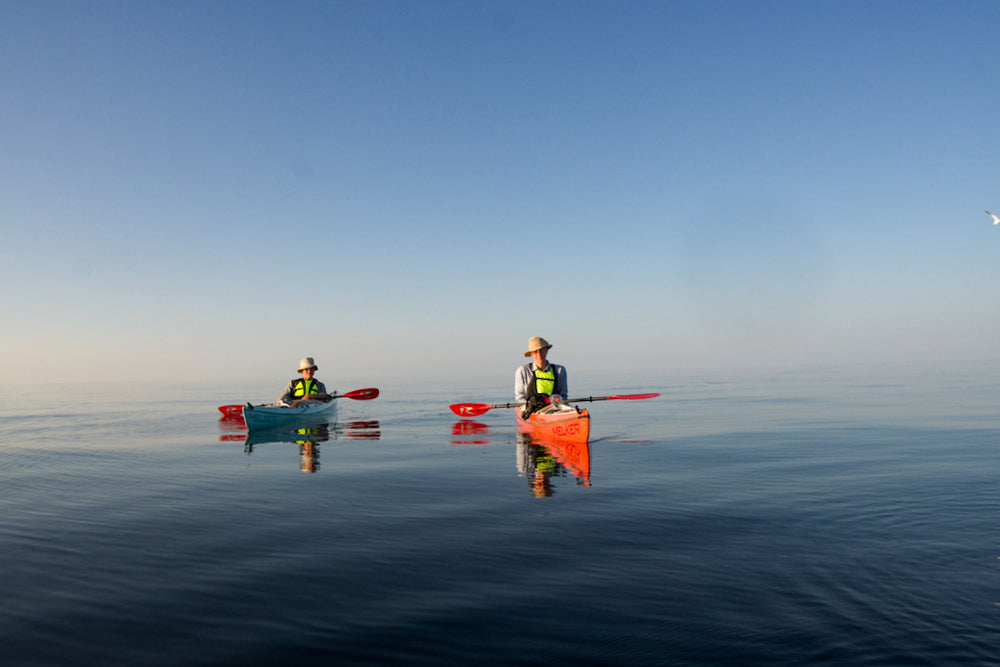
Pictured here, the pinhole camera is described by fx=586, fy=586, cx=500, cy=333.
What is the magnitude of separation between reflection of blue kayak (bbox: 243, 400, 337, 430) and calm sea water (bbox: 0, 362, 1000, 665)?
647 centimetres

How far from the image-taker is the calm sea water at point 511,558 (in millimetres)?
4109

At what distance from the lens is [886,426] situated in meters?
18.4

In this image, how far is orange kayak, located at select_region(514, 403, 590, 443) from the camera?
47.0ft

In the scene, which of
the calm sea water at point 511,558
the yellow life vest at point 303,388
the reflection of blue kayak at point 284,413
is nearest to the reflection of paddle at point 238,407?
the reflection of blue kayak at point 284,413

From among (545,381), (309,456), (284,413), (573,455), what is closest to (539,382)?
(545,381)

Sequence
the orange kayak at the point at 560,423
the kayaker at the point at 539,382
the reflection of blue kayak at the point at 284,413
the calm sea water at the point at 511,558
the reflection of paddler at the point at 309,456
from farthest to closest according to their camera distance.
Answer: the reflection of blue kayak at the point at 284,413, the kayaker at the point at 539,382, the orange kayak at the point at 560,423, the reflection of paddler at the point at 309,456, the calm sea water at the point at 511,558

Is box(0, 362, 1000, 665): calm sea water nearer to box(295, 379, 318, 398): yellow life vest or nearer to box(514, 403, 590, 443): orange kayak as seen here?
box(514, 403, 590, 443): orange kayak

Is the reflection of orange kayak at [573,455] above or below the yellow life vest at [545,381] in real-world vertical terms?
below

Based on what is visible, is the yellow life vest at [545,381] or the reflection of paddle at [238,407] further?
the reflection of paddle at [238,407]

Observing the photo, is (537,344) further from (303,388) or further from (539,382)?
(303,388)

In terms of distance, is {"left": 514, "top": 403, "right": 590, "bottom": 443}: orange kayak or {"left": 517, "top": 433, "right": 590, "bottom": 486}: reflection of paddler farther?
{"left": 514, "top": 403, "right": 590, "bottom": 443}: orange kayak

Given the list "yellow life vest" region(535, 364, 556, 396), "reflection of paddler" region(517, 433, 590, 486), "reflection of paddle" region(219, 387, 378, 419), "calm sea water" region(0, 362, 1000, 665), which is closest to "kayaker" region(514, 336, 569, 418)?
"yellow life vest" region(535, 364, 556, 396)

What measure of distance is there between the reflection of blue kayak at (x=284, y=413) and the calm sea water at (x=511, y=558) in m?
6.47

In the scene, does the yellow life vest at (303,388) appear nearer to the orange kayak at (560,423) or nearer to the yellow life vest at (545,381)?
the orange kayak at (560,423)
